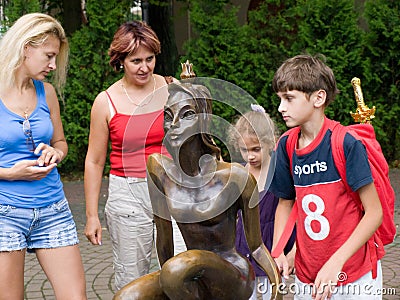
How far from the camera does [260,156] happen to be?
3.62m

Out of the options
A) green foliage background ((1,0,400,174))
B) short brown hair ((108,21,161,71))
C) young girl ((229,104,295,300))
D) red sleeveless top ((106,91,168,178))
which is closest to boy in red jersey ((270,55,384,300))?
young girl ((229,104,295,300))

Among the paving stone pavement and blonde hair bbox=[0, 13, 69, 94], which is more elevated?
blonde hair bbox=[0, 13, 69, 94]

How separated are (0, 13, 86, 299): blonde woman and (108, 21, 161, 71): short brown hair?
32cm

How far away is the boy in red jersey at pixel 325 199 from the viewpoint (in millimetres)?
2896

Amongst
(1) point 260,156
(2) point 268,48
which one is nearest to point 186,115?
(1) point 260,156

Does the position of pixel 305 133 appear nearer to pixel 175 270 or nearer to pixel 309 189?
pixel 309 189

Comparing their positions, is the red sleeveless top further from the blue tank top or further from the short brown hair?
the blue tank top

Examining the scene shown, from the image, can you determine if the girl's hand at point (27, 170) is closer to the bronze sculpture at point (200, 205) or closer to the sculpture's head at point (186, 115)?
the bronze sculpture at point (200, 205)

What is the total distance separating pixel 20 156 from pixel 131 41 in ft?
2.89

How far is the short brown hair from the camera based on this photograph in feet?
11.8

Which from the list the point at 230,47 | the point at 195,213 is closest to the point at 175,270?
the point at 195,213

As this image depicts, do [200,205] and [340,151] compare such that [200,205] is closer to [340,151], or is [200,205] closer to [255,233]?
[255,233]

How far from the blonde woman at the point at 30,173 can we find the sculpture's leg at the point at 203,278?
3.49 feet

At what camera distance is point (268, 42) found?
9.77 m
